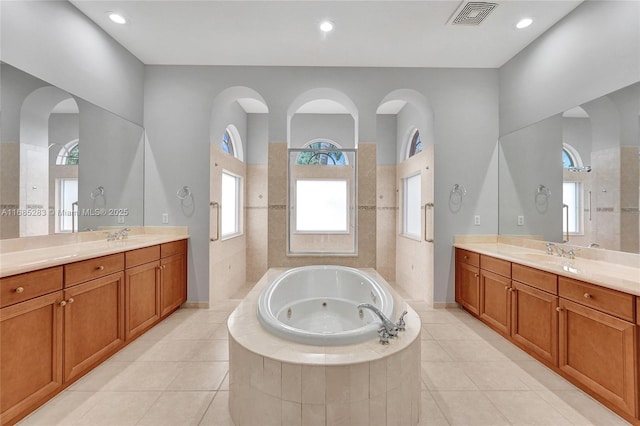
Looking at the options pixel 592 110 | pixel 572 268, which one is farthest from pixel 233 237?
pixel 592 110

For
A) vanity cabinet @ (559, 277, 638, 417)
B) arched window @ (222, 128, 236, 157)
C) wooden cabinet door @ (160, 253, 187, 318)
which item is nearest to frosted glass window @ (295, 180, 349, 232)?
arched window @ (222, 128, 236, 157)

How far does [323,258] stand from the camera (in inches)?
137

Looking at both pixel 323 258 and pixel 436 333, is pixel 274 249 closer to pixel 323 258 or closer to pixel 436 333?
pixel 323 258

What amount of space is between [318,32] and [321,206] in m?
2.53

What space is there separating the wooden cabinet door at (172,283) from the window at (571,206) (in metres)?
3.89

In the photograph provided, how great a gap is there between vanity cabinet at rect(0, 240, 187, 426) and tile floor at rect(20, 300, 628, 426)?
13 cm

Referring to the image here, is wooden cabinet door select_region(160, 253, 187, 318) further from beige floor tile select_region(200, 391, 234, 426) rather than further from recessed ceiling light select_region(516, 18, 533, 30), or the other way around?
recessed ceiling light select_region(516, 18, 533, 30)

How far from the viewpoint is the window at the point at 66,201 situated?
2.38 meters

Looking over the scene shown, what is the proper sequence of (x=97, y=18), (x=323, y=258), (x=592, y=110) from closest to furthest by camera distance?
(x=592, y=110) < (x=97, y=18) < (x=323, y=258)

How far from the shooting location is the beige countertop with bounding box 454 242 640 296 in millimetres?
1707

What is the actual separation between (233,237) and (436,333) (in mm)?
3031

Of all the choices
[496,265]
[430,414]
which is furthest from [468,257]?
[430,414]

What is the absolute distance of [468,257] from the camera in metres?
3.25

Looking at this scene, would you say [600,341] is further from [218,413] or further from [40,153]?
[40,153]
